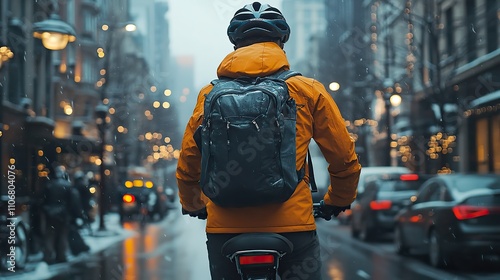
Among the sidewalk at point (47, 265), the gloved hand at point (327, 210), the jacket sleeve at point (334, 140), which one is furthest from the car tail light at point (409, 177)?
the jacket sleeve at point (334, 140)

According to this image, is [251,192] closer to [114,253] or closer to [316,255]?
[316,255]

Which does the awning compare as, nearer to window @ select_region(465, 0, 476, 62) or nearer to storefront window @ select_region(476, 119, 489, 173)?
storefront window @ select_region(476, 119, 489, 173)

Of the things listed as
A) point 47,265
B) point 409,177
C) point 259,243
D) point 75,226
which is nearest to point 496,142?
point 409,177

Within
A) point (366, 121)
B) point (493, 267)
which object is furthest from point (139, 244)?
point (366, 121)

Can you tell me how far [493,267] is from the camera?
42.1 ft

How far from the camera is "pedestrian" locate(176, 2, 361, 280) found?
3670 mm

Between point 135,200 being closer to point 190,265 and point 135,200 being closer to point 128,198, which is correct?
point 128,198

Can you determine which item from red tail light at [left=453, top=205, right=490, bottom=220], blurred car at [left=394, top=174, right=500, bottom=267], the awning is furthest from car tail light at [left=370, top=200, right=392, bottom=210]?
the awning

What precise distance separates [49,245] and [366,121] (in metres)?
28.4

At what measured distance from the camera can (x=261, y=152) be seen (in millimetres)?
3625

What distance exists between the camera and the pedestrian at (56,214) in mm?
15109

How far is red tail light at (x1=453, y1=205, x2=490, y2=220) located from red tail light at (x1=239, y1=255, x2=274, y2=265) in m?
8.67

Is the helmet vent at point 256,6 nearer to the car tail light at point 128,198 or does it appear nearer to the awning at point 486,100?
the awning at point 486,100

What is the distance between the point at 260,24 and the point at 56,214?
1174 cm
